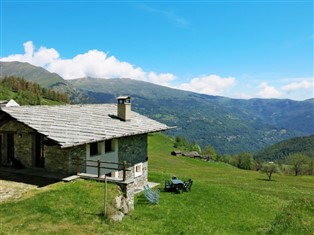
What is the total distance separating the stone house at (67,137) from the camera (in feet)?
Answer: 70.2

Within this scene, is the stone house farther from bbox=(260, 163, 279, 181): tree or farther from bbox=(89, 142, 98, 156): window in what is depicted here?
bbox=(260, 163, 279, 181): tree

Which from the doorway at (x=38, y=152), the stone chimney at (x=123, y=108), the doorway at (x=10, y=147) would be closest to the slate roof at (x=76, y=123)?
the stone chimney at (x=123, y=108)

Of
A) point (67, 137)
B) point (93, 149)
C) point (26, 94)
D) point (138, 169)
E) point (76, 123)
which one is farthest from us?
point (26, 94)

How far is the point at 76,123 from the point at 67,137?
11.5 ft

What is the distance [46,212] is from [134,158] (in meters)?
13.6

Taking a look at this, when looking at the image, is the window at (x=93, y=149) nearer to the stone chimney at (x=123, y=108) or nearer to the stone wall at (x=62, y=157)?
the stone wall at (x=62, y=157)

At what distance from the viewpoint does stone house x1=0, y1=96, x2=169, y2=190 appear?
21409mm

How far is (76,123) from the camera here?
24000 mm

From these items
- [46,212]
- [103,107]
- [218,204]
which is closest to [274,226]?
[218,204]

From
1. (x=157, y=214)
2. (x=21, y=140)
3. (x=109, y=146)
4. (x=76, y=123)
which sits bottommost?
(x=157, y=214)

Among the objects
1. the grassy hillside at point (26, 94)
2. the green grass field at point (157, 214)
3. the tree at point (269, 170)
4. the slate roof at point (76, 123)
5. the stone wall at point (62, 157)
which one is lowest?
the tree at point (269, 170)

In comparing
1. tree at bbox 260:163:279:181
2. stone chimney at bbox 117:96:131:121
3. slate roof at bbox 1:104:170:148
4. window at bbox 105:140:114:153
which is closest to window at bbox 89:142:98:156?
slate roof at bbox 1:104:170:148

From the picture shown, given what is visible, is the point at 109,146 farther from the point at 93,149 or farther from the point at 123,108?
the point at 123,108

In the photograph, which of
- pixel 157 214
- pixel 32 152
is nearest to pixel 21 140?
pixel 32 152
